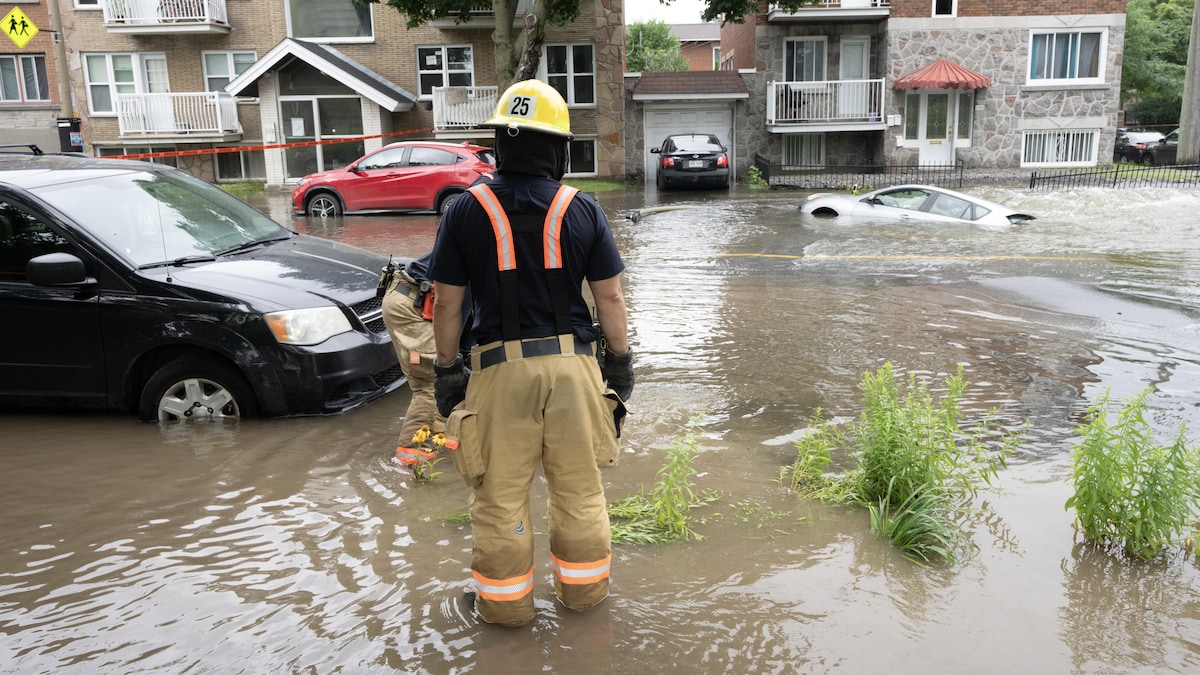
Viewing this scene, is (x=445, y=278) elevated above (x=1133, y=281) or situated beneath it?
elevated above

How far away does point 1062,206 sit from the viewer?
760 inches

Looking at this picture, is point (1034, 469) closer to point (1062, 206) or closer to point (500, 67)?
point (1062, 206)

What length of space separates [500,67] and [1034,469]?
57.1 ft

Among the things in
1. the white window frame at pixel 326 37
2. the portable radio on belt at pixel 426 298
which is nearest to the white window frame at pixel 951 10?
the white window frame at pixel 326 37

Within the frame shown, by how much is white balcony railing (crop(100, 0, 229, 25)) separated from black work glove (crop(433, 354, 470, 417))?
1083 inches

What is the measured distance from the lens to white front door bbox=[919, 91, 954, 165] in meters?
29.0

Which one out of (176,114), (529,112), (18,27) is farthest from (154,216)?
(176,114)

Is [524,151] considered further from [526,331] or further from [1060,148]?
[1060,148]

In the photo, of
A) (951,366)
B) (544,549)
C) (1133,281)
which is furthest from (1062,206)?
(544,549)

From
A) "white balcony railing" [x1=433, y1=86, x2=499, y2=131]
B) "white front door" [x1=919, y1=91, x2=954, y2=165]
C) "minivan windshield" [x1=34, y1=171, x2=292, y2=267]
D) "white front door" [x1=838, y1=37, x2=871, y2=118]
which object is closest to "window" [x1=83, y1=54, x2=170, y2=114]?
"white balcony railing" [x1=433, y1=86, x2=499, y2=131]

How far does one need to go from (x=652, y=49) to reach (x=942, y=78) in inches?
1549

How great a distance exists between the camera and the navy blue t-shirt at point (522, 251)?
3.39 m

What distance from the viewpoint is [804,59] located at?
29109 mm

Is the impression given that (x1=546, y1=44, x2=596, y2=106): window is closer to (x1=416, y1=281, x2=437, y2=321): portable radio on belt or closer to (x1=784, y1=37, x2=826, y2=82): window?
(x1=784, y1=37, x2=826, y2=82): window
